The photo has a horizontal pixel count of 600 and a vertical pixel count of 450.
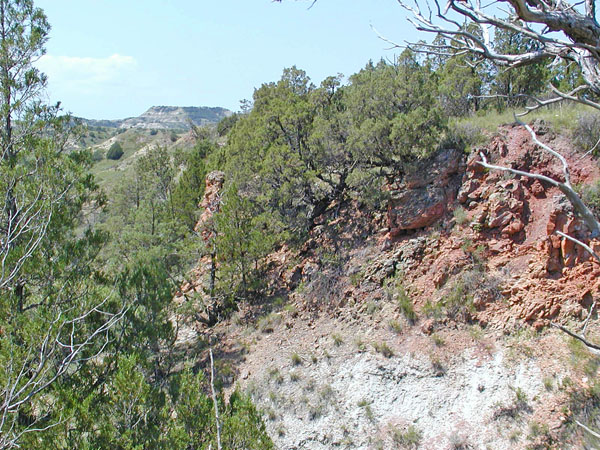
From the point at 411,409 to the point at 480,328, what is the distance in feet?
7.67

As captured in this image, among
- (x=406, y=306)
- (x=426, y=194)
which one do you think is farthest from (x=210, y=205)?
(x=406, y=306)

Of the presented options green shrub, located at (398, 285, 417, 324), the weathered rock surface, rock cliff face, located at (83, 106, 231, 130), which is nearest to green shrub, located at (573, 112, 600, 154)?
the weathered rock surface

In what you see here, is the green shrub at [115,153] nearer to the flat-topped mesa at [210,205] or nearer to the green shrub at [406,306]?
the flat-topped mesa at [210,205]

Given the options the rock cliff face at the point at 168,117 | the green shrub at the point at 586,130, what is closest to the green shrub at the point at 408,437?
the green shrub at the point at 586,130

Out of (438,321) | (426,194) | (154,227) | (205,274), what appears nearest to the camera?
(438,321)

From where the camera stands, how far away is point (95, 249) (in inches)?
327

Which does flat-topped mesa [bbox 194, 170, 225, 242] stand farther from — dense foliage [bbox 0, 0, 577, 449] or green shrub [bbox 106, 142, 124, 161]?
green shrub [bbox 106, 142, 124, 161]

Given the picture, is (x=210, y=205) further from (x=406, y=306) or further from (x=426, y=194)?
(x=406, y=306)

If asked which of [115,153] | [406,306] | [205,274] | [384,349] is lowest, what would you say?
[384,349]

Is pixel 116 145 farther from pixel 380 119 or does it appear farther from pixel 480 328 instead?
pixel 480 328

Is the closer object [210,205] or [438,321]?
[438,321]

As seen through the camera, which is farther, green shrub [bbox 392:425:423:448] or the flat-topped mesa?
the flat-topped mesa

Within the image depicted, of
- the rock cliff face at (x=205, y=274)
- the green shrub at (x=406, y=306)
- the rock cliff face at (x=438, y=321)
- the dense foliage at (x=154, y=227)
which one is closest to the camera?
the dense foliage at (x=154, y=227)

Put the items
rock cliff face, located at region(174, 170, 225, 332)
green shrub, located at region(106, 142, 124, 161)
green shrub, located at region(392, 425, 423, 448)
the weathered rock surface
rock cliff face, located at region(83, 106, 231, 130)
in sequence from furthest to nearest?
rock cliff face, located at region(83, 106, 231, 130) → green shrub, located at region(106, 142, 124, 161) → rock cliff face, located at region(174, 170, 225, 332) → the weathered rock surface → green shrub, located at region(392, 425, 423, 448)
